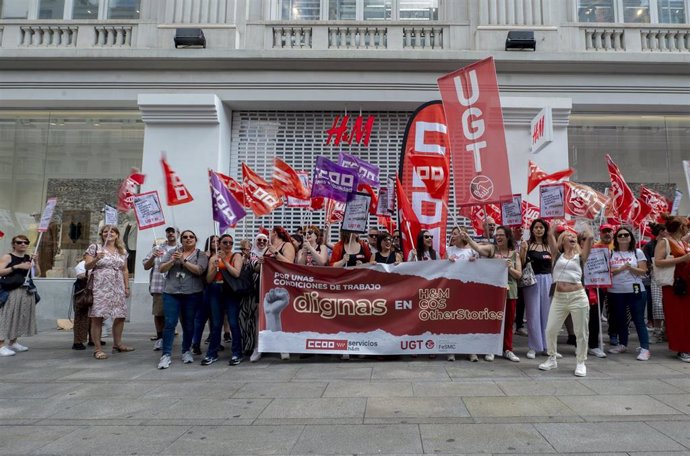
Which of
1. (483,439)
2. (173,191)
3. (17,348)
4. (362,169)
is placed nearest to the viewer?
(483,439)

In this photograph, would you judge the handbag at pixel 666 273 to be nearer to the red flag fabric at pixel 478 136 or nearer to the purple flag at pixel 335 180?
the red flag fabric at pixel 478 136

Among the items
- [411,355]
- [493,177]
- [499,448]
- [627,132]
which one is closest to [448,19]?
[627,132]

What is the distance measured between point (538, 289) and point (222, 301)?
4.83m

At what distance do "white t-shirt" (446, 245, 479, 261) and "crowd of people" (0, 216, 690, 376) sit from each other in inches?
0.6

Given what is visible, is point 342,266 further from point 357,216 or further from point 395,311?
point 395,311

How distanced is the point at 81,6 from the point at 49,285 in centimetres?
737

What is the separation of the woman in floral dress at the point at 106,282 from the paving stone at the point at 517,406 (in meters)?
5.57

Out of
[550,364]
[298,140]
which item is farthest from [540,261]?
[298,140]

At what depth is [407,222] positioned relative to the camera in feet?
23.6

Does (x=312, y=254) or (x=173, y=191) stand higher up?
(x=173, y=191)

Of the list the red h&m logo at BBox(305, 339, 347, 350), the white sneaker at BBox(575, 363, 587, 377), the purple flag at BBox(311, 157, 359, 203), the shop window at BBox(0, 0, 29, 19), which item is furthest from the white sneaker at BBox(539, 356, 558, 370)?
the shop window at BBox(0, 0, 29, 19)

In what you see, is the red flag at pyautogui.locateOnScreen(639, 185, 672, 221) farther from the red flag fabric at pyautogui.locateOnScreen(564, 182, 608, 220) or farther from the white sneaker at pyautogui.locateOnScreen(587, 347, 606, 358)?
the white sneaker at pyautogui.locateOnScreen(587, 347, 606, 358)

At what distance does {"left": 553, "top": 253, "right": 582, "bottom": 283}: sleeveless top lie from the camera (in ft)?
20.1

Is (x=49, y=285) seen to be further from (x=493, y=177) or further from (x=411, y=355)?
(x=493, y=177)
